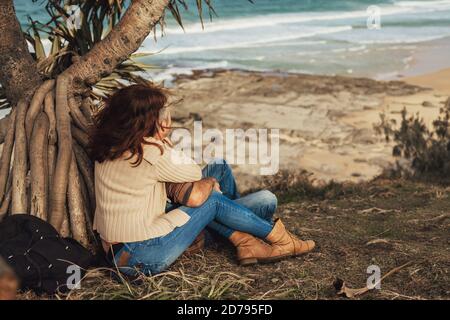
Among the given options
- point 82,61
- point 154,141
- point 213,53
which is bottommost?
point 213,53

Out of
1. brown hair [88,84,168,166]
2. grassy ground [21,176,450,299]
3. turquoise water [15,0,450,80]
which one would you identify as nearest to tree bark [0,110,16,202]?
grassy ground [21,176,450,299]

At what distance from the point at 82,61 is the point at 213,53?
20.1 m

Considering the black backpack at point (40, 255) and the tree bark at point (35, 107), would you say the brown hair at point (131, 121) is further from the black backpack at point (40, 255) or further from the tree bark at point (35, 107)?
the tree bark at point (35, 107)

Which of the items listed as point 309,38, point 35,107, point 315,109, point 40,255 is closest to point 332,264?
point 40,255

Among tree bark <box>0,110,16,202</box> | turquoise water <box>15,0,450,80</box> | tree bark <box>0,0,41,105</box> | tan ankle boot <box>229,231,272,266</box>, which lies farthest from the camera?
turquoise water <box>15,0,450,80</box>

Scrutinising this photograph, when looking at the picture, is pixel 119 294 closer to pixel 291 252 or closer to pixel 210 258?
pixel 210 258

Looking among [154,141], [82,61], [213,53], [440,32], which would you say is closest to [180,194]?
[154,141]

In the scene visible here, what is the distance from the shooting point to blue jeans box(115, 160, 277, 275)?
15.3ft

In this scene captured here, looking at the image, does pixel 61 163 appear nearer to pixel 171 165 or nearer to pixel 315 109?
pixel 171 165

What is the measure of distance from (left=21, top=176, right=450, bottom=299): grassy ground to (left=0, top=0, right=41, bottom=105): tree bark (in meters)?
1.83

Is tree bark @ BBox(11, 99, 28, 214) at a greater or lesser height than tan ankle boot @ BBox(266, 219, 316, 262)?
greater

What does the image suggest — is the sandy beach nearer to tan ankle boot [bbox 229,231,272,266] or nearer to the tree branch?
the tree branch

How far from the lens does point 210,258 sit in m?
5.26

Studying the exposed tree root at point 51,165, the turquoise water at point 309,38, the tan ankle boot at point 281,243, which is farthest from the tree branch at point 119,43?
the turquoise water at point 309,38
